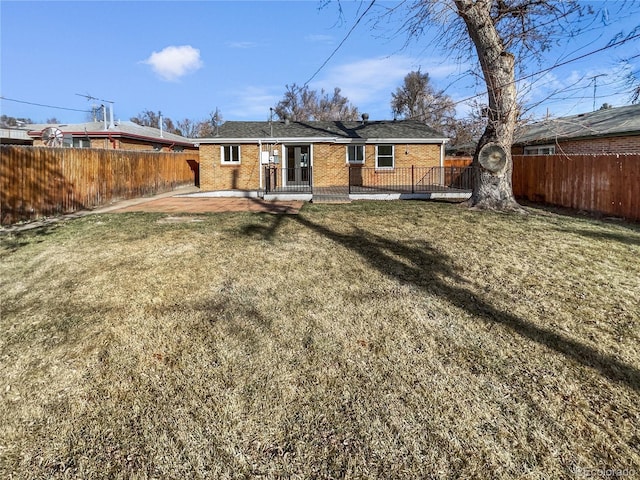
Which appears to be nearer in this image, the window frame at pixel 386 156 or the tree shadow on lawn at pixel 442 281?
the tree shadow on lawn at pixel 442 281

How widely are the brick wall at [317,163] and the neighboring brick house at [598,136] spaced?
4475 millimetres

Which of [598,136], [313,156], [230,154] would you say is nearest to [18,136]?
[230,154]

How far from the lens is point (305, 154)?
1897cm

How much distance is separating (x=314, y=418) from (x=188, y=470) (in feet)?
2.80

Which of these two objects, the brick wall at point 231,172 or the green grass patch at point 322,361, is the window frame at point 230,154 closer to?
the brick wall at point 231,172

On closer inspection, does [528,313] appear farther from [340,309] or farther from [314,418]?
[314,418]

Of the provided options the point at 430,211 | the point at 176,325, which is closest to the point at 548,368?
the point at 176,325

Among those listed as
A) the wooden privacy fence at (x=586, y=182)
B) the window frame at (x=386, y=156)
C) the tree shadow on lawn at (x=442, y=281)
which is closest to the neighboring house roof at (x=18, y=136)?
the window frame at (x=386, y=156)

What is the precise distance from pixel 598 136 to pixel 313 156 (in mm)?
11791

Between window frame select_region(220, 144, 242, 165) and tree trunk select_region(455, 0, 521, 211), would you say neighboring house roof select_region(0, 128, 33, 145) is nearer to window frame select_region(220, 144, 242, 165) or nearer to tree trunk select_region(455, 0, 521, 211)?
window frame select_region(220, 144, 242, 165)

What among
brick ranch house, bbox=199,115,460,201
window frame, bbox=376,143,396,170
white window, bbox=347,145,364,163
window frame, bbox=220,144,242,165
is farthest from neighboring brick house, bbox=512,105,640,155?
window frame, bbox=220,144,242,165

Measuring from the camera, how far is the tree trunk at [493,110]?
384 inches

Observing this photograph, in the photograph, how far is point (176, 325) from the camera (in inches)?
157

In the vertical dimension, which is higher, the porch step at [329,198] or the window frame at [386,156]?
the window frame at [386,156]
